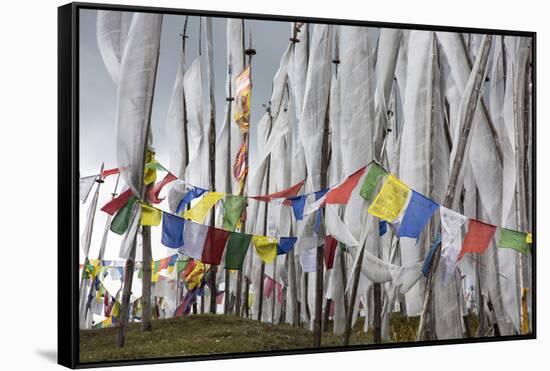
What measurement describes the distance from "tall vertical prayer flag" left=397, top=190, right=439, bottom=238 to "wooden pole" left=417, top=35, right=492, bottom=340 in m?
0.15

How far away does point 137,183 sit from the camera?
6.66 meters

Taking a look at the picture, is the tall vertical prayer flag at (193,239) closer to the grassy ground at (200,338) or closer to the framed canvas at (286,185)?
the framed canvas at (286,185)

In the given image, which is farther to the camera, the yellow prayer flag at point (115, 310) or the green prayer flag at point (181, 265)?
the green prayer flag at point (181, 265)

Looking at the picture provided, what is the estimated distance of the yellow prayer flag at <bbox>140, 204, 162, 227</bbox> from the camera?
21.9 feet

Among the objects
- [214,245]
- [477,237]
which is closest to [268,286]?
[214,245]

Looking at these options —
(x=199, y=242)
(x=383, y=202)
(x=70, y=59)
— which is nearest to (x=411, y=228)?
(x=383, y=202)

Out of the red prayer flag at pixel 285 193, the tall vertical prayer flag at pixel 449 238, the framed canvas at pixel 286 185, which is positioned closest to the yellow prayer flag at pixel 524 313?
the framed canvas at pixel 286 185

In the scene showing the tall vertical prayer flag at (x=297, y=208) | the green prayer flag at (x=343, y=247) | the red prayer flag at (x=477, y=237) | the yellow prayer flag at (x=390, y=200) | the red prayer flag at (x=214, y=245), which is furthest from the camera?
the red prayer flag at (x=477, y=237)

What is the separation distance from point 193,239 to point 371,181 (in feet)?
4.09

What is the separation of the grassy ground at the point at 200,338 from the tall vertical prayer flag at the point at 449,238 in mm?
693

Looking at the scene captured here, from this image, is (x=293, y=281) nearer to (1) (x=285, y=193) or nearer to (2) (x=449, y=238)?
(1) (x=285, y=193)

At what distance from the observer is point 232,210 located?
22.8 ft

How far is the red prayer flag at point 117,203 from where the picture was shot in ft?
21.6

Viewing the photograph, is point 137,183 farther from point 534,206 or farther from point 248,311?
point 534,206
